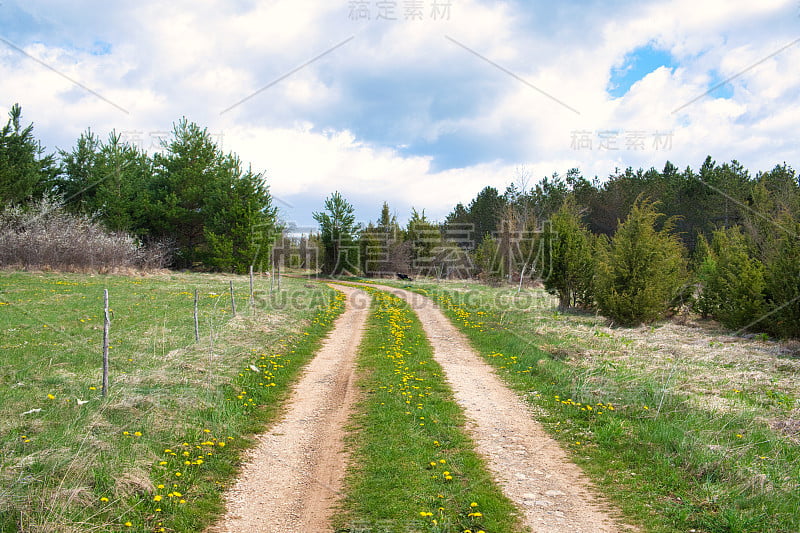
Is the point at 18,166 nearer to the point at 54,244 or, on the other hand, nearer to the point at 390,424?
the point at 54,244

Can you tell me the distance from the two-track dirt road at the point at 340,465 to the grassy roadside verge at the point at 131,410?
372mm

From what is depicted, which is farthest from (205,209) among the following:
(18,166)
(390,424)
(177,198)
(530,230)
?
(390,424)

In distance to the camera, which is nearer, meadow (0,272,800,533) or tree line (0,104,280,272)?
meadow (0,272,800,533)

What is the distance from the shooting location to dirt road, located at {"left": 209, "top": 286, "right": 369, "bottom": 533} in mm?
4812

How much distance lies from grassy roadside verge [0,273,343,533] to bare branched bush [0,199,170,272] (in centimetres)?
1565

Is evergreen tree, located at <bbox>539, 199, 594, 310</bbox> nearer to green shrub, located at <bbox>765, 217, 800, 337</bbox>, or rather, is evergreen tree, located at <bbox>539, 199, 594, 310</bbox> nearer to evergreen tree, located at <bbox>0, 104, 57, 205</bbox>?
green shrub, located at <bbox>765, 217, 800, 337</bbox>

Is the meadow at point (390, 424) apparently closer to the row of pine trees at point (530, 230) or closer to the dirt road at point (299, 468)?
the dirt road at point (299, 468)

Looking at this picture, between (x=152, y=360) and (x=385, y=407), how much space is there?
17.5 ft

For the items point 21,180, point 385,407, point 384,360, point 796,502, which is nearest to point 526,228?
point 384,360

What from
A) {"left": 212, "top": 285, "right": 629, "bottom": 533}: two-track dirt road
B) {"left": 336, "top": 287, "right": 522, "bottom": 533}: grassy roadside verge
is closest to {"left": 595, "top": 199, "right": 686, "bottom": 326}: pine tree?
{"left": 212, "top": 285, "right": 629, "bottom": 533}: two-track dirt road

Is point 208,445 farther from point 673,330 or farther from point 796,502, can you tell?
point 673,330

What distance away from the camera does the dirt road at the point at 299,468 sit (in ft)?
15.8

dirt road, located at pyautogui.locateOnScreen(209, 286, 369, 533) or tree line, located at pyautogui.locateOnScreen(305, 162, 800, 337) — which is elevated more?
tree line, located at pyautogui.locateOnScreen(305, 162, 800, 337)

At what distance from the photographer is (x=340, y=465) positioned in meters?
6.07
